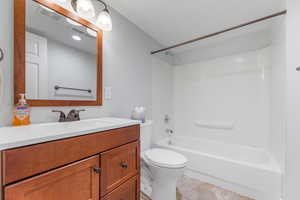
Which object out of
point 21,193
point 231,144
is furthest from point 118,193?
point 231,144

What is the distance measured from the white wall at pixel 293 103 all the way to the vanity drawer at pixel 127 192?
Result: 1.46 meters

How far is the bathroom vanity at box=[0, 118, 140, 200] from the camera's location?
0.49 m

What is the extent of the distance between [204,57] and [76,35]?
7.28 ft

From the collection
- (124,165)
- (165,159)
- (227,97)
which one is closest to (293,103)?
(227,97)

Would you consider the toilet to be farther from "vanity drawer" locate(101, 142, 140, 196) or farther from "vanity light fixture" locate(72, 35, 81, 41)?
"vanity light fixture" locate(72, 35, 81, 41)

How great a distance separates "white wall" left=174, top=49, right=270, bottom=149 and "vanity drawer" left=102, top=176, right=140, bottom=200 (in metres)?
1.85

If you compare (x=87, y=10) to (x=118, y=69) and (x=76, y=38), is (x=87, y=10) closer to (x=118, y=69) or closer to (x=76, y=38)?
(x=76, y=38)

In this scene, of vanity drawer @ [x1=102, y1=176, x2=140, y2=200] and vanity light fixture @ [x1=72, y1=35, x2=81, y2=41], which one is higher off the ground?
vanity light fixture @ [x1=72, y1=35, x2=81, y2=41]

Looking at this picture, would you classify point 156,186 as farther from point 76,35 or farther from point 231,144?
point 76,35

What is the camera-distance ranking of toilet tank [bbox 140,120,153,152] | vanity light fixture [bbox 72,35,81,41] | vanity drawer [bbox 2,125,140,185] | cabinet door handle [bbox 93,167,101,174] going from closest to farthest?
1. vanity drawer [bbox 2,125,140,185]
2. cabinet door handle [bbox 93,167,101,174]
3. vanity light fixture [bbox 72,35,81,41]
4. toilet tank [bbox 140,120,153,152]

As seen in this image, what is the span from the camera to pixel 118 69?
5.24 ft

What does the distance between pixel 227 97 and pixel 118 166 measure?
2190 millimetres

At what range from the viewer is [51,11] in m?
1.04

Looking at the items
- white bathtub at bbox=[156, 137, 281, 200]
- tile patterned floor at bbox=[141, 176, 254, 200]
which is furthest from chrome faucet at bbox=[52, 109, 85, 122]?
white bathtub at bbox=[156, 137, 281, 200]
